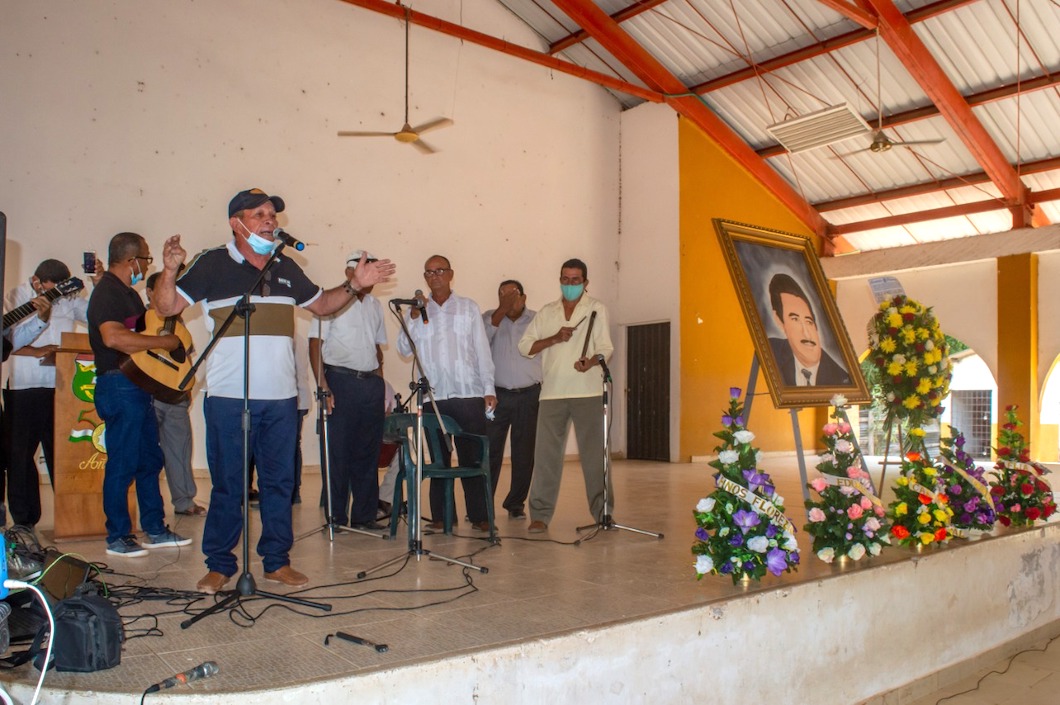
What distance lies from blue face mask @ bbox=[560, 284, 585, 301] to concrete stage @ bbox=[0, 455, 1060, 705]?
52.8 inches

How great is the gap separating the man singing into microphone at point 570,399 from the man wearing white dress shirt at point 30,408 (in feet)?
8.76

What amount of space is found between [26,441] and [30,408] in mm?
186

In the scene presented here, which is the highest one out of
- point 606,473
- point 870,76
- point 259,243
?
point 870,76

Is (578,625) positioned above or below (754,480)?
below

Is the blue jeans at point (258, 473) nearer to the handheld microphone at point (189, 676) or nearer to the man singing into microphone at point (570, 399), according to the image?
the handheld microphone at point (189, 676)

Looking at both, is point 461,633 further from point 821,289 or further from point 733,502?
point 821,289

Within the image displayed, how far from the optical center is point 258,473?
3205 millimetres

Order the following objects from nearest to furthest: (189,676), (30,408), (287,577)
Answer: (189,676), (287,577), (30,408)

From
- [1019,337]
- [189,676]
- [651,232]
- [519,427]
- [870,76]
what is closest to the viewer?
[189,676]

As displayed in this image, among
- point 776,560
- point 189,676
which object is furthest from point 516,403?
point 189,676

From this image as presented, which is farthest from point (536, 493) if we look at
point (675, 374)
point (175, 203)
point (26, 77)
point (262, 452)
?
point (675, 374)

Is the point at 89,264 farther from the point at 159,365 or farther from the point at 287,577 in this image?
the point at 287,577

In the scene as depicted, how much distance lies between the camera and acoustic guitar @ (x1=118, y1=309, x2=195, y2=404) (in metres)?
3.99

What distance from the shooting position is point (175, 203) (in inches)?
326
